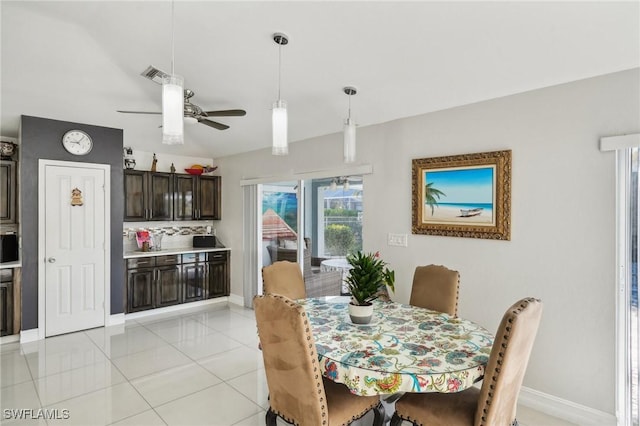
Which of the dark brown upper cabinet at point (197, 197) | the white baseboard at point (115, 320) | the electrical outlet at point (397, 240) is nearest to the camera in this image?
the electrical outlet at point (397, 240)

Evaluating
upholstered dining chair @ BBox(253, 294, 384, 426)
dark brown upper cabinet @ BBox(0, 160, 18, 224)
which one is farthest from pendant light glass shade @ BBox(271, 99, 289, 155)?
dark brown upper cabinet @ BBox(0, 160, 18, 224)

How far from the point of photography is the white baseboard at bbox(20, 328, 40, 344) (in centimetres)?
404

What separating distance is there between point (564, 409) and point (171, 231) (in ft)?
18.4

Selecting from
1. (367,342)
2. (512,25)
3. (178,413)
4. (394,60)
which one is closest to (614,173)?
(512,25)

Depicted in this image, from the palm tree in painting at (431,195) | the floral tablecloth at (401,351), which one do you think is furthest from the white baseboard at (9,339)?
the palm tree in painting at (431,195)

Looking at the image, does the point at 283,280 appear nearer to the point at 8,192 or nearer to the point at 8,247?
the point at 8,247

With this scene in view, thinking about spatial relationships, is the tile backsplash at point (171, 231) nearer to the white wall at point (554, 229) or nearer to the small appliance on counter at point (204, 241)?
the small appliance on counter at point (204, 241)

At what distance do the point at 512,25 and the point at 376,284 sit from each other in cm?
194

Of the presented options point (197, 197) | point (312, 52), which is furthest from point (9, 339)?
point (312, 52)

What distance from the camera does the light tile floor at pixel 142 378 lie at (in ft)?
8.62

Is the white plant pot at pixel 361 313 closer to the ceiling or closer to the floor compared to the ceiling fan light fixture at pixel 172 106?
closer to the floor

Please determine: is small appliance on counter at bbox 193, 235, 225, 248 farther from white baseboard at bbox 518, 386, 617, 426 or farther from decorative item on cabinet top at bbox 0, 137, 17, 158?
white baseboard at bbox 518, 386, 617, 426

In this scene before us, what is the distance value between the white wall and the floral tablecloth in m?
0.83

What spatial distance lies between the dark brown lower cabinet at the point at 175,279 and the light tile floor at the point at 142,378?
20.8 inches
